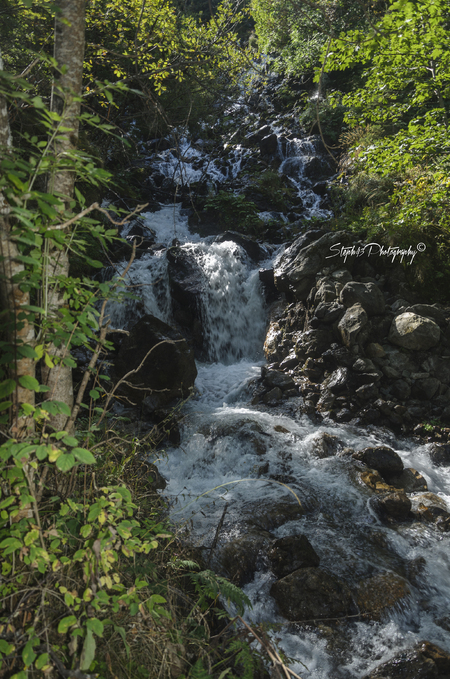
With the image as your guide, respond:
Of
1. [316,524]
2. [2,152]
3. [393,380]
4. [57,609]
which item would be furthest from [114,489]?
[393,380]

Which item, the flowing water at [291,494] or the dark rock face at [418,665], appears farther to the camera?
the flowing water at [291,494]

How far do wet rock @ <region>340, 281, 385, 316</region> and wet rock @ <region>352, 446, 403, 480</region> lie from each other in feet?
9.86

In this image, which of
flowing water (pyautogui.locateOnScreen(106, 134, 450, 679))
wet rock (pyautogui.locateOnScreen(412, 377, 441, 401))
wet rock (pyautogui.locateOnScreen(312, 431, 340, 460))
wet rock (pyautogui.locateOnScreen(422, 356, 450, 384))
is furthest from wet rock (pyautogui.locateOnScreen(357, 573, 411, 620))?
wet rock (pyautogui.locateOnScreen(422, 356, 450, 384))

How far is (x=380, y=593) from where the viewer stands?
3512 mm

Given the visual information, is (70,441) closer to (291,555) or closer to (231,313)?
(291,555)

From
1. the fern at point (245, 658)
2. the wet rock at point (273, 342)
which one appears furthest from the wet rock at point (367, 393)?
the fern at point (245, 658)

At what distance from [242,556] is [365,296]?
5449 millimetres

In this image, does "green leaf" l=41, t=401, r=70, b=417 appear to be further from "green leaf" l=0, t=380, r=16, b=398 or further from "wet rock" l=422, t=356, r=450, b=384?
"wet rock" l=422, t=356, r=450, b=384

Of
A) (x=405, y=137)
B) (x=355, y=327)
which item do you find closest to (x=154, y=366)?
(x=355, y=327)

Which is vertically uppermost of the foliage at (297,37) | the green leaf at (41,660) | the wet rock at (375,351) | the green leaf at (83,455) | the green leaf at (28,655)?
the foliage at (297,37)

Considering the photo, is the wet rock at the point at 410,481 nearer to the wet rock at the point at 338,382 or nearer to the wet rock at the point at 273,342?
the wet rock at the point at 338,382

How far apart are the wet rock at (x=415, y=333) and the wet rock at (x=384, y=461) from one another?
2234 millimetres

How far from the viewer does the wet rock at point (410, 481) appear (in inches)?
200

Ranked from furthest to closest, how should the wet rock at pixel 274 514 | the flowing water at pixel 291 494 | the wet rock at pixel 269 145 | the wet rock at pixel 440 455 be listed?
the wet rock at pixel 269 145 < the wet rock at pixel 440 455 < the wet rock at pixel 274 514 < the flowing water at pixel 291 494
